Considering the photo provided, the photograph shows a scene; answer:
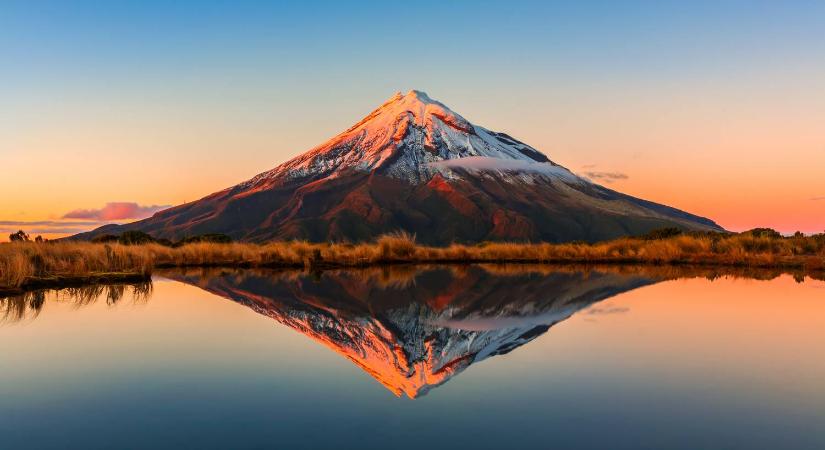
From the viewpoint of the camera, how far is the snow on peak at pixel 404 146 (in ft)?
519

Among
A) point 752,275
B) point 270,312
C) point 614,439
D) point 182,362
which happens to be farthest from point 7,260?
point 752,275

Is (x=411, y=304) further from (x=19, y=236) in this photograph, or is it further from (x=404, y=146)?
(x=404, y=146)

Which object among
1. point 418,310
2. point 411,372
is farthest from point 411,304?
point 411,372

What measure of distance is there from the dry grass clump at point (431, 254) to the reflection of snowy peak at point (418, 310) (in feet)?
12.0

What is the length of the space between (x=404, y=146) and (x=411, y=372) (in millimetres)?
159891

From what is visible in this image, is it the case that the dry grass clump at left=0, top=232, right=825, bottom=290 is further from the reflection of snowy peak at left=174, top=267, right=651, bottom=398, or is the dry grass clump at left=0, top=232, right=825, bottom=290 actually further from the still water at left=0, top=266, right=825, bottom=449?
the still water at left=0, top=266, right=825, bottom=449

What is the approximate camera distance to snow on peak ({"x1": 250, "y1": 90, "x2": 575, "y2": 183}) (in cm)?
15823

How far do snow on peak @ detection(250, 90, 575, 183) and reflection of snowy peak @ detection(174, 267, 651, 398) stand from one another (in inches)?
5401

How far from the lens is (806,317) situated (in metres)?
10.8

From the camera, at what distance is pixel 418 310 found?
39.1 ft

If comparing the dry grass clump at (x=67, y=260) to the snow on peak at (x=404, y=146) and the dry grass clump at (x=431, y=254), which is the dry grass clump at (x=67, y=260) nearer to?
the dry grass clump at (x=431, y=254)

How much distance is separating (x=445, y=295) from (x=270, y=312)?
15.4 ft

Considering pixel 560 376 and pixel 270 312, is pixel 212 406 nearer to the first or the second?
pixel 560 376

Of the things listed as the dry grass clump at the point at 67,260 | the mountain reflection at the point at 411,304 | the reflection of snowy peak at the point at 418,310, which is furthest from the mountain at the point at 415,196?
the reflection of snowy peak at the point at 418,310
